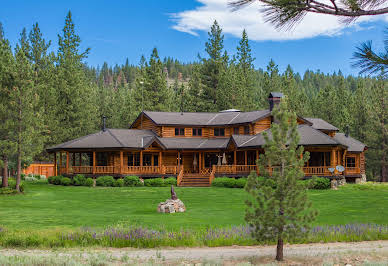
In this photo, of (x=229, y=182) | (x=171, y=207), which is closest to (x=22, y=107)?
(x=171, y=207)

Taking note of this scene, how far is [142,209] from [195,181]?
15.8 metres

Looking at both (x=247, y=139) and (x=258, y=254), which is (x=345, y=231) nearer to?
(x=258, y=254)

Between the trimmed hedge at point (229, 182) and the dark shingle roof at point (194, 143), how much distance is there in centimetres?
510

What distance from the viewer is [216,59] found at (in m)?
62.8

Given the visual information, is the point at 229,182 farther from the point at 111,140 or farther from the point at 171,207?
the point at 171,207

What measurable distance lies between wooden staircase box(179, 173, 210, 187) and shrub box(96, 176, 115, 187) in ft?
18.0

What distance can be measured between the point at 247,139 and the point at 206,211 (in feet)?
62.9

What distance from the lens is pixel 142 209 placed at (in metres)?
20.2

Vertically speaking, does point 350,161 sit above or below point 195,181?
above

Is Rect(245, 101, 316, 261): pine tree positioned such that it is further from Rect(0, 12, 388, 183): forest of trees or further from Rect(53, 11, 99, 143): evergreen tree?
Rect(53, 11, 99, 143): evergreen tree

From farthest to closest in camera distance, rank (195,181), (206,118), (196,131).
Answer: (206,118), (196,131), (195,181)

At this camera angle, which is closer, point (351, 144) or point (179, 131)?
point (351, 144)

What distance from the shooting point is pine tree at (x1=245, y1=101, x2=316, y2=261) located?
381 inches

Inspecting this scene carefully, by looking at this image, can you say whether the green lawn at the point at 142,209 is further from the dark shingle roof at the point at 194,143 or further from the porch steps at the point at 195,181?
the dark shingle roof at the point at 194,143
